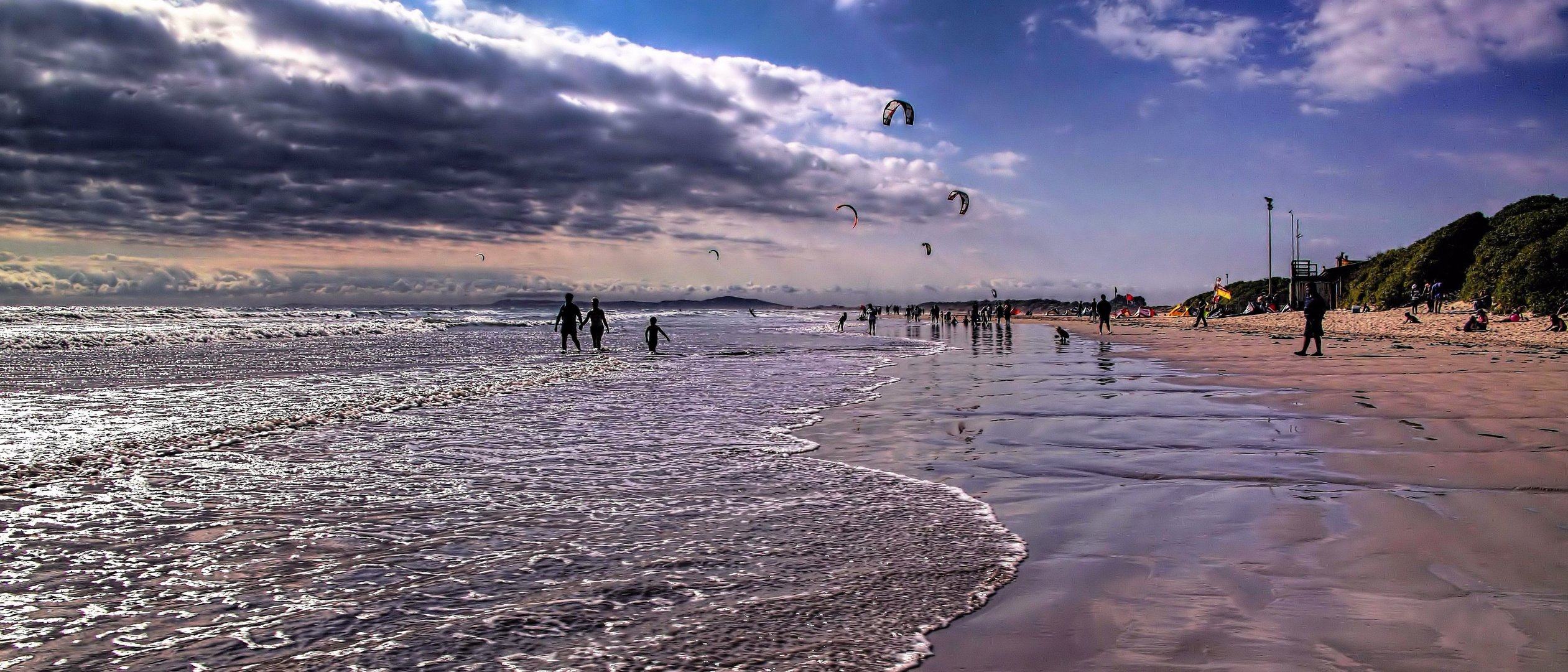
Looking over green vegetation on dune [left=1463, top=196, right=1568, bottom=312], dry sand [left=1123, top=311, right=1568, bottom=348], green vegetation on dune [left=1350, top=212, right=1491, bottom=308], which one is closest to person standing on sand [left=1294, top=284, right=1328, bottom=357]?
dry sand [left=1123, top=311, right=1568, bottom=348]

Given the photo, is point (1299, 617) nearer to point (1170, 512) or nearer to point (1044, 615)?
point (1044, 615)

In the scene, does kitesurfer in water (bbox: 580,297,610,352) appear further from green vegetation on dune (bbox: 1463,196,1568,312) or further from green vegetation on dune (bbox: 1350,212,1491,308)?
green vegetation on dune (bbox: 1350,212,1491,308)

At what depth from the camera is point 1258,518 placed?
5.35 metres

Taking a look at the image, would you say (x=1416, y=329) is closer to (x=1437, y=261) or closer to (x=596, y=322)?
(x=1437, y=261)

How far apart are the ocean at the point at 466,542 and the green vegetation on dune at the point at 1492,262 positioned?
37.5 meters

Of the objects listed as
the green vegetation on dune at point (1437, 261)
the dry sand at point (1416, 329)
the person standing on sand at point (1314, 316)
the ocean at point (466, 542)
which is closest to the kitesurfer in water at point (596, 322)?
the ocean at point (466, 542)

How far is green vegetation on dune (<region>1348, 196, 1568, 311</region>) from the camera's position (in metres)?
32.4

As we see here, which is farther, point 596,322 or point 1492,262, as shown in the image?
point 1492,262

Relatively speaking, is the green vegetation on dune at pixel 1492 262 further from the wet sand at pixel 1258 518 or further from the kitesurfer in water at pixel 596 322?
the kitesurfer in water at pixel 596 322

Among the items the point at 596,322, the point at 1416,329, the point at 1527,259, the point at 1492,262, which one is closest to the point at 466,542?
the point at 596,322

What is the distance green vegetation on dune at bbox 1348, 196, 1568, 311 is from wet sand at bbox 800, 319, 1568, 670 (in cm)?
2660

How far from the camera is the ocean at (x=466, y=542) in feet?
11.3

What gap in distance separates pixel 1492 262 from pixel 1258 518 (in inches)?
1777

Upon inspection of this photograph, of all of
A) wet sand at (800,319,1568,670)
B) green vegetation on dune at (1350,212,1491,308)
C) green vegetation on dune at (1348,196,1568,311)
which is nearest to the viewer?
wet sand at (800,319,1568,670)
